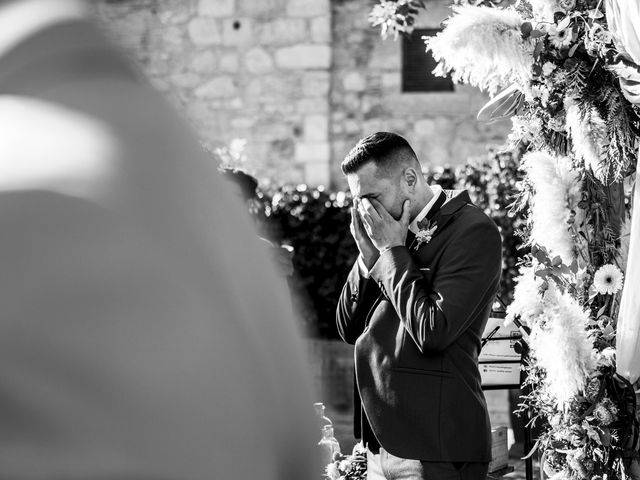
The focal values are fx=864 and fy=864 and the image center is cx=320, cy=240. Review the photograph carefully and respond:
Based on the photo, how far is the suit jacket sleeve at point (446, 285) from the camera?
271 centimetres

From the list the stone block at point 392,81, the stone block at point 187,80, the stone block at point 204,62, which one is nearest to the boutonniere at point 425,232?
the stone block at point 392,81

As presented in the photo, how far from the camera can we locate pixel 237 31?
1066 centimetres

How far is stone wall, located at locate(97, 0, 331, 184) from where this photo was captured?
1049 cm

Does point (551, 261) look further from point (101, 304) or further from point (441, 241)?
point (101, 304)

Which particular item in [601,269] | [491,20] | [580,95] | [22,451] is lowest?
[601,269]

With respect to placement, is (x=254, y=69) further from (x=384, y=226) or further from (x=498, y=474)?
(x=384, y=226)

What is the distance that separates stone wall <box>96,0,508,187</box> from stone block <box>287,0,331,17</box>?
0.04ft

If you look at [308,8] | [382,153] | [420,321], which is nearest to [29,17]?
[420,321]

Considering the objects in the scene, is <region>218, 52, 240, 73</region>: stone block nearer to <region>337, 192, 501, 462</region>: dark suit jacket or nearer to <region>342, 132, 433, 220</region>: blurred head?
<region>342, 132, 433, 220</region>: blurred head

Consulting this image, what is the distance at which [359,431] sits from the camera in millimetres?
3072

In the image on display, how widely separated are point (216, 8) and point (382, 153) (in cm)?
815

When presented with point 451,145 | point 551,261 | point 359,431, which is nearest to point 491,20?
point 551,261

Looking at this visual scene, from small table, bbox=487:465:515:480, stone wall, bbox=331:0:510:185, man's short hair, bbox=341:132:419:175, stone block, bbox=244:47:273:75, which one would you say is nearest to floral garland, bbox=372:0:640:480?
man's short hair, bbox=341:132:419:175

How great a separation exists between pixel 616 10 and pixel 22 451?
137 inches
